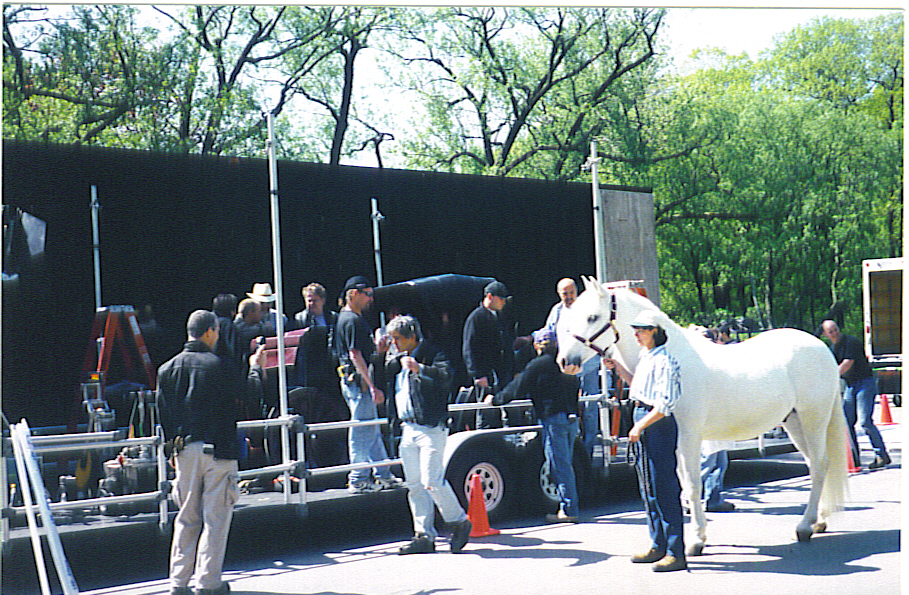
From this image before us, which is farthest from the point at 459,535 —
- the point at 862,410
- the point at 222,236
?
the point at 862,410

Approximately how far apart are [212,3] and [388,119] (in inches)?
47.9

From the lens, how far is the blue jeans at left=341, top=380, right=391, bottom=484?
618 cm

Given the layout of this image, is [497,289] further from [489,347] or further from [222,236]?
[222,236]

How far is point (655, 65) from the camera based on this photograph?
20.3 ft

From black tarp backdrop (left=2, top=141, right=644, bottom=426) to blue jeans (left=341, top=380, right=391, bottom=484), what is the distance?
70 centimetres

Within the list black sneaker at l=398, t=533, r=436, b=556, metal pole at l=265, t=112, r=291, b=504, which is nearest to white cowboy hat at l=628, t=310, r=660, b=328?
black sneaker at l=398, t=533, r=436, b=556

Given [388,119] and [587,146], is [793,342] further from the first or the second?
[388,119]

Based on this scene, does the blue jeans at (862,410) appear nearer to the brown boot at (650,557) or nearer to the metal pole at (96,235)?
the brown boot at (650,557)

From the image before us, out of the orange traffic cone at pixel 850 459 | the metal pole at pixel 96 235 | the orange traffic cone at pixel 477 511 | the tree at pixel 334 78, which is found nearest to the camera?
the metal pole at pixel 96 235

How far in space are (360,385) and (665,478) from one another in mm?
1997

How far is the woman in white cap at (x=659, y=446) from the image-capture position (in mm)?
5703

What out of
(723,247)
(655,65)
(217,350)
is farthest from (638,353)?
(217,350)

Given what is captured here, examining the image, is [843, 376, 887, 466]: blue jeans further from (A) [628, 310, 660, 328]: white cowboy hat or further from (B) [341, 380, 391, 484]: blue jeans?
(B) [341, 380, 391, 484]: blue jeans

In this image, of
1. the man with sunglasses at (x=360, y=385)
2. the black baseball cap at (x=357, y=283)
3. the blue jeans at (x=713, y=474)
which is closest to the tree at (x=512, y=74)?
the black baseball cap at (x=357, y=283)
